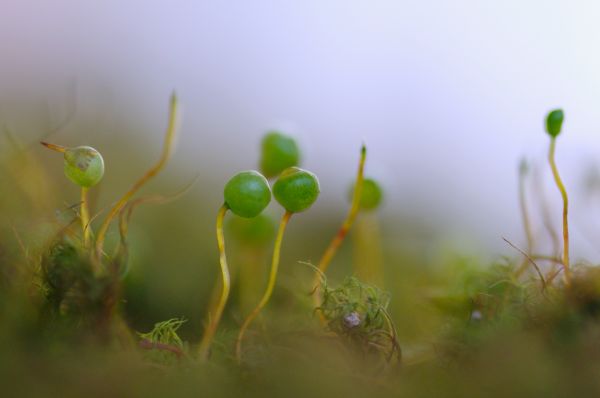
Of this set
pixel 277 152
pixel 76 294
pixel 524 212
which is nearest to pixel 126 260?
pixel 76 294

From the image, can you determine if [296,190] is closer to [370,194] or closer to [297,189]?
[297,189]

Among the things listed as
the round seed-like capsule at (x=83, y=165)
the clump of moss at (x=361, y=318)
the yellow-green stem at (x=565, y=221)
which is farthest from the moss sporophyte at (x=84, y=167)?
the yellow-green stem at (x=565, y=221)

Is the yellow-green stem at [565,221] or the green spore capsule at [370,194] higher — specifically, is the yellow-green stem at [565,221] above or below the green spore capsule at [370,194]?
above

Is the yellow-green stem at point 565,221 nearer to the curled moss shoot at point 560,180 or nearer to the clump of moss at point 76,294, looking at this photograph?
the curled moss shoot at point 560,180

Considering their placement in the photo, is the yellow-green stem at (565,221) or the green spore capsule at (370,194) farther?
the green spore capsule at (370,194)

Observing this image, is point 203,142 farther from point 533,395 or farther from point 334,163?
point 533,395

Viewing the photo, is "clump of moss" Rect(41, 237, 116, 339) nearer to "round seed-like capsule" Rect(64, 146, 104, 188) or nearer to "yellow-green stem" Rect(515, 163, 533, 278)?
"round seed-like capsule" Rect(64, 146, 104, 188)

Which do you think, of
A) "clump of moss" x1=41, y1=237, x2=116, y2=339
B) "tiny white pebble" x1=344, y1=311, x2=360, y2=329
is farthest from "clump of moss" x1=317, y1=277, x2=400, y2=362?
"clump of moss" x1=41, y1=237, x2=116, y2=339
